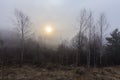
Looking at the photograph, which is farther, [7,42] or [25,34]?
[7,42]

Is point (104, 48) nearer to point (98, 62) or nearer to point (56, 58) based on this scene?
point (98, 62)

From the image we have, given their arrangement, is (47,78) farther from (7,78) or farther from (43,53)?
(43,53)

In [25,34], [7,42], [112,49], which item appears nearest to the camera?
[25,34]

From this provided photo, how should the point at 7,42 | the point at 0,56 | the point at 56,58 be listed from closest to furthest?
the point at 0,56, the point at 56,58, the point at 7,42

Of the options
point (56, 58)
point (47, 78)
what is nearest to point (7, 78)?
point (47, 78)

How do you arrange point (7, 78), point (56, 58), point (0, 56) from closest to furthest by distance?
point (7, 78), point (0, 56), point (56, 58)

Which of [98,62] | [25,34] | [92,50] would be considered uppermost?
[25,34]

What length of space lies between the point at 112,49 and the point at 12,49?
72.5 feet

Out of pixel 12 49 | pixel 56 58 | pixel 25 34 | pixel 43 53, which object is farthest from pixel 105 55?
pixel 12 49

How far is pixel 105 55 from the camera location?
123 ft

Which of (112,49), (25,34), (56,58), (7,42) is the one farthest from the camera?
(7,42)

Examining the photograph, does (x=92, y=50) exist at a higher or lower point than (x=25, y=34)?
lower

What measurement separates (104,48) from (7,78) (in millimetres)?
26701

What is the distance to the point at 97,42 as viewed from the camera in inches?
1512
